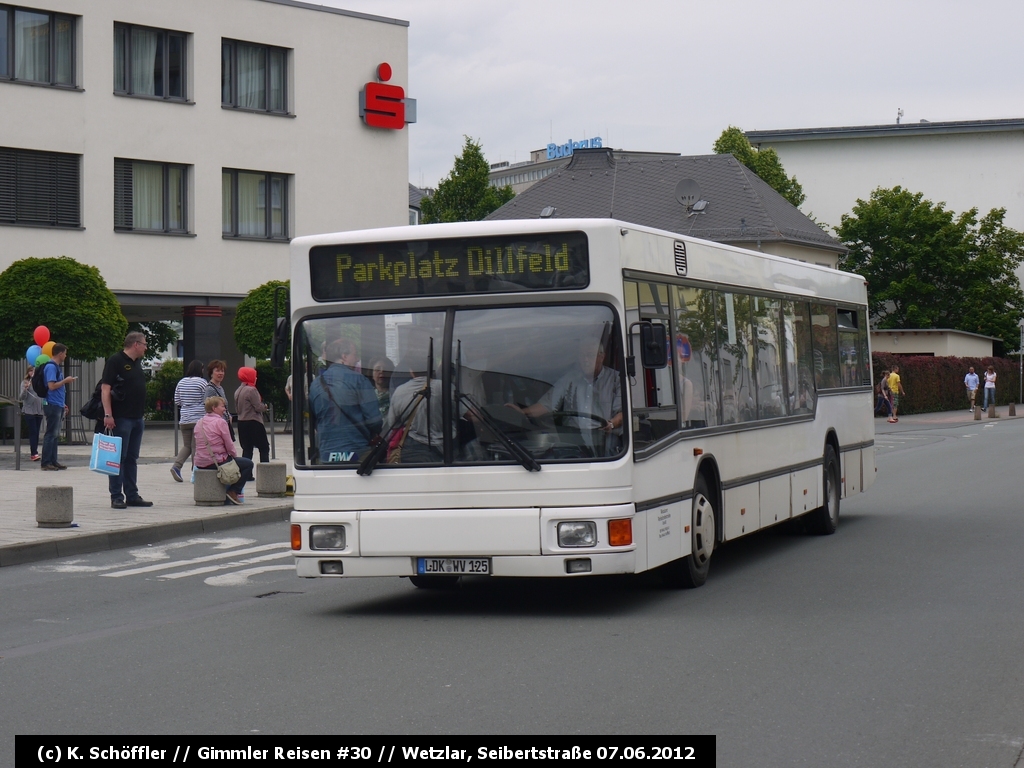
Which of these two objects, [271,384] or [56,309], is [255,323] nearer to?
[271,384]

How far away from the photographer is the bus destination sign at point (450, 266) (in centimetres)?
930

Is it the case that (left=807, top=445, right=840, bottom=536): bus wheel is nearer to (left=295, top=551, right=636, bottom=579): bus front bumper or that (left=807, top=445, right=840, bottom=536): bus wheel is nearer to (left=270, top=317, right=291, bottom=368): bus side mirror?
(left=295, top=551, right=636, bottom=579): bus front bumper

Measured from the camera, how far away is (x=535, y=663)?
7719mm

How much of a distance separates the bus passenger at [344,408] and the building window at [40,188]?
1044 inches

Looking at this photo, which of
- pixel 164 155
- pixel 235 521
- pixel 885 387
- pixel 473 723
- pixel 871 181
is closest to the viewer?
pixel 473 723

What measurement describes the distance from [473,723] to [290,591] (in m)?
5.11

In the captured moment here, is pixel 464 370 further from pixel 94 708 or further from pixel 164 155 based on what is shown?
pixel 164 155

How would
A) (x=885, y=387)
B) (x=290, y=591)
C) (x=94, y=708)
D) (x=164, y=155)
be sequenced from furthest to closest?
(x=885, y=387)
(x=164, y=155)
(x=290, y=591)
(x=94, y=708)

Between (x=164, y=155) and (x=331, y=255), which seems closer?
(x=331, y=255)

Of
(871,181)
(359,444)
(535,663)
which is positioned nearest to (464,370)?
(359,444)

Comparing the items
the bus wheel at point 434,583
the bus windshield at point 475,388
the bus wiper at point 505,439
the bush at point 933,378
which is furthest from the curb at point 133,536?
the bush at point 933,378

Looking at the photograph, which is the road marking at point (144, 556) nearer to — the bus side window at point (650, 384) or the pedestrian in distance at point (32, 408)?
the bus side window at point (650, 384)

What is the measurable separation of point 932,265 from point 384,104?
3886 centimetres

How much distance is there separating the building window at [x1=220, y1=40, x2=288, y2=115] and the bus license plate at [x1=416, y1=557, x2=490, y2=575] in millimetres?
31152
